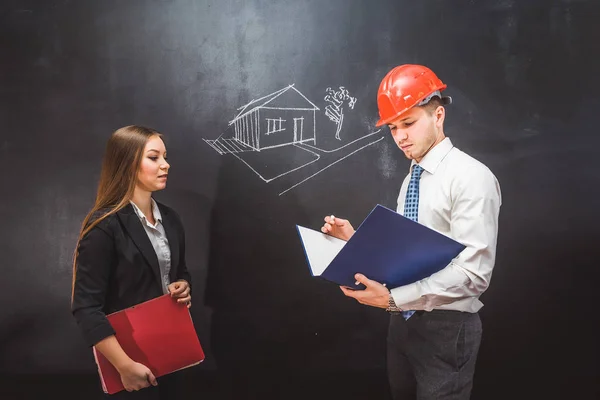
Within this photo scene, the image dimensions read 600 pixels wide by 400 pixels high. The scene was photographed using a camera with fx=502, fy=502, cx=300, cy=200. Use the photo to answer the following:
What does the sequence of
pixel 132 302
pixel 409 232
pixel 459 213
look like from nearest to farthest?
pixel 409 232 → pixel 459 213 → pixel 132 302

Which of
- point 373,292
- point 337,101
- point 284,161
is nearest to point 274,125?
point 284,161

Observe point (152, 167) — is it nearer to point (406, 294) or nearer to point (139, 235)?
point (139, 235)

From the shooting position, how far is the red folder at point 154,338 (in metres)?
1.63

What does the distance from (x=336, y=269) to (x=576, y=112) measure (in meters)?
1.64

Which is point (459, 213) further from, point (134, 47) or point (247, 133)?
point (134, 47)

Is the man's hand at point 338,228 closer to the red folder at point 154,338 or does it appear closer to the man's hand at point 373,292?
the man's hand at point 373,292

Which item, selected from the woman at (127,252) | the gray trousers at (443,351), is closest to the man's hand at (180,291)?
the woman at (127,252)

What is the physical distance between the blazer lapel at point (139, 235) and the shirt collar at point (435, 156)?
3.14ft

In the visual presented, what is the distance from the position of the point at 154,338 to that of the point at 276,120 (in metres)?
1.15

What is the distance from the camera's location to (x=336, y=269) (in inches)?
57.3

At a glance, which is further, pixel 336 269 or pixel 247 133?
pixel 247 133

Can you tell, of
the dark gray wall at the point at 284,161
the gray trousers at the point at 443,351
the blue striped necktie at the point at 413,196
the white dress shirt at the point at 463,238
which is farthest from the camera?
the dark gray wall at the point at 284,161

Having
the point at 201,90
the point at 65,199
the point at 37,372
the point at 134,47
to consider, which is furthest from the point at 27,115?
the point at 37,372

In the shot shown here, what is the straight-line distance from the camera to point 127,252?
1638 millimetres
